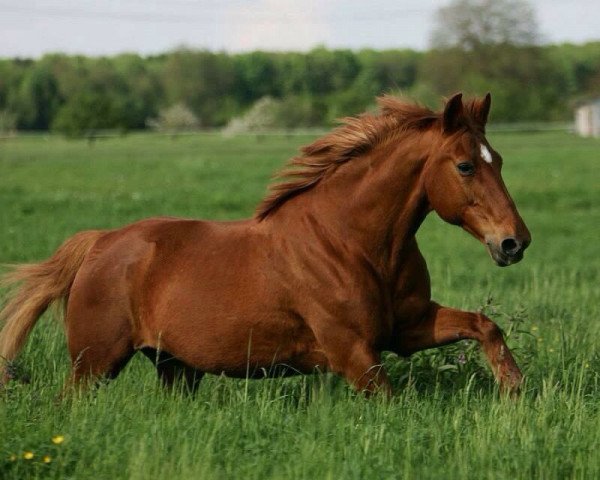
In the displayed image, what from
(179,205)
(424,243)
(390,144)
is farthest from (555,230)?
(390,144)

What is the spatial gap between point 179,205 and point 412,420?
19.7 m

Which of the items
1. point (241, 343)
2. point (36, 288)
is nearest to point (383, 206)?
point (241, 343)

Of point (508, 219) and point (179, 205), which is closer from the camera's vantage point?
point (508, 219)

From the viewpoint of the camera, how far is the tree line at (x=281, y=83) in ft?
296

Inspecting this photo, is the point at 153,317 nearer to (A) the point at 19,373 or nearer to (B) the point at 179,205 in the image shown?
(A) the point at 19,373

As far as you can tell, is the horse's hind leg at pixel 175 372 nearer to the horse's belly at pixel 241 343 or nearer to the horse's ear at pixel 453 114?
the horse's belly at pixel 241 343

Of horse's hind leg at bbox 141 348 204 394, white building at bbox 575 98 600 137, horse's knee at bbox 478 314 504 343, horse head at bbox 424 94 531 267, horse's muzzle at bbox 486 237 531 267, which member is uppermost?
horse head at bbox 424 94 531 267

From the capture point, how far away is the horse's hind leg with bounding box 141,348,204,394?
6.56 meters

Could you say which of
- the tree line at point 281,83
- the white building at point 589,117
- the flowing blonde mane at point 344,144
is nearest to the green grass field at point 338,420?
the flowing blonde mane at point 344,144

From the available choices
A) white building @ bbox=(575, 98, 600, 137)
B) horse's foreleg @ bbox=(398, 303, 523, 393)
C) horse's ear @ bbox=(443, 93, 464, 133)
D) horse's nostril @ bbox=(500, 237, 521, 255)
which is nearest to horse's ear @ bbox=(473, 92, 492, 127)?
horse's ear @ bbox=(443, 93, 464, 133)

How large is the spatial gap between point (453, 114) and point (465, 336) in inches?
43.3

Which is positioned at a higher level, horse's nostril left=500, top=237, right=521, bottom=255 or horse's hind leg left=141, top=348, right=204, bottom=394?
horse's nostril left=500, top=237, right=521, bottom=255

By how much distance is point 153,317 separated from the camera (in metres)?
6.28

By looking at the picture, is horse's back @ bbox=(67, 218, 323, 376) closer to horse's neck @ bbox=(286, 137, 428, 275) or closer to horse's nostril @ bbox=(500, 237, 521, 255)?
horse's neck @ bbox=(286, 137, 428, 275)
